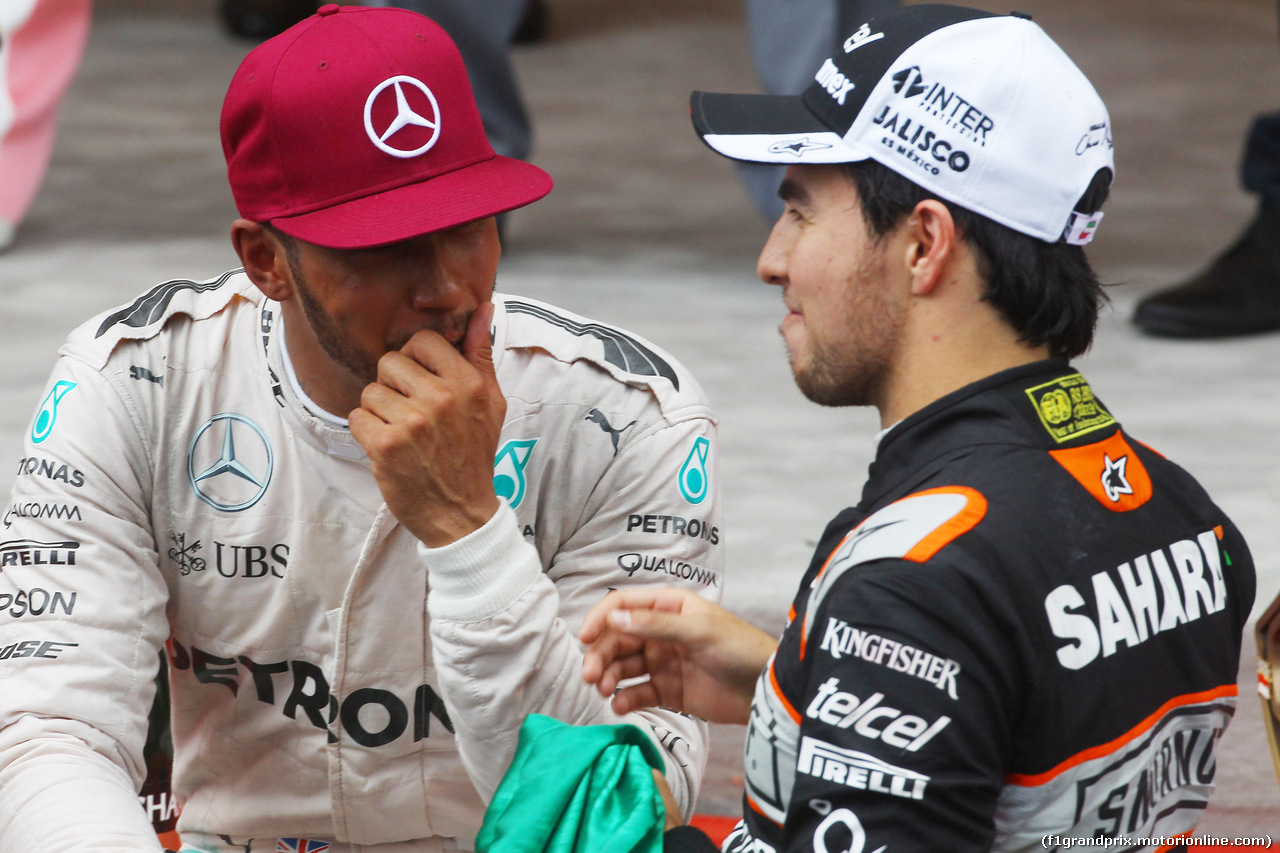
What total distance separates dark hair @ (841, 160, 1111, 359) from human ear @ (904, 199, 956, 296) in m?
0.02

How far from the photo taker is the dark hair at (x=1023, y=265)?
141 cm

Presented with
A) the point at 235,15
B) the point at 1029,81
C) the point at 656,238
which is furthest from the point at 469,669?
the point at 235,15

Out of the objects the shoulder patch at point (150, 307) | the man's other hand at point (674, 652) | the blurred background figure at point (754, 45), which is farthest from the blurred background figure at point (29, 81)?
the man's other hand at point (674, 652)

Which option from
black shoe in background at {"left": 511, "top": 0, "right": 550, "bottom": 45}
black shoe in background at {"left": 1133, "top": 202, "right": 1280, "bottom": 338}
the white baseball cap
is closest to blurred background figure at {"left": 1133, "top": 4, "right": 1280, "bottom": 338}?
black shoe in background at {"left": 1133, "top": 202, "right": 1280, "bottom": 338}

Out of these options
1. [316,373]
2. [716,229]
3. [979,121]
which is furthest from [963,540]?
[716,229]

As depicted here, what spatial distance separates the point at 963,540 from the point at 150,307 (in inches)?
45.8

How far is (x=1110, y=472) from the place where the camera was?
1339 mm

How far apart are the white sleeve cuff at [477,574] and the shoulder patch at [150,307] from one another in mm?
559

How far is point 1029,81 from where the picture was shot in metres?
1.42

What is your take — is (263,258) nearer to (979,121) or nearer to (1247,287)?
(979,121)

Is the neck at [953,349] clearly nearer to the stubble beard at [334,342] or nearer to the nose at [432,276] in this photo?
the nose at [432,276]

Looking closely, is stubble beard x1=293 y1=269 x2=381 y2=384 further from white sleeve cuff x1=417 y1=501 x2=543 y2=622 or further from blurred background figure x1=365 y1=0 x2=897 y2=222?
blurred background figure x1=365 y1=0 x2=897 y2=222

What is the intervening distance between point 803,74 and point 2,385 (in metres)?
2.60

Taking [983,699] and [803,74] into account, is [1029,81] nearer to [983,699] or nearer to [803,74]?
[983,699]
